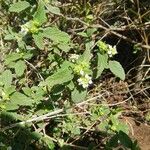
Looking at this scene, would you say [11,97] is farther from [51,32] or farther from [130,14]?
[130,14]

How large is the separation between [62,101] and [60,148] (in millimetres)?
289

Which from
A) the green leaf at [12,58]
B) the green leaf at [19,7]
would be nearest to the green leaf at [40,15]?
the green leaf at [19,7]

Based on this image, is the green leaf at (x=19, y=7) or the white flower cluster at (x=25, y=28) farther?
the green leaf at (x=19, y=7)

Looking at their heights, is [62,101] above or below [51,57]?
below

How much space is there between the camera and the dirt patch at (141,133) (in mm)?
2867

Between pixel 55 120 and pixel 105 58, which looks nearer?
pixel 105 58

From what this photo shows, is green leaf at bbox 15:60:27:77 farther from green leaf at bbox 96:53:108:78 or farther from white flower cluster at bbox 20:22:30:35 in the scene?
green leaf at bbox 96:53:108:78

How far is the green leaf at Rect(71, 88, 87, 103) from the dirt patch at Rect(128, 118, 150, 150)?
3.18 ft

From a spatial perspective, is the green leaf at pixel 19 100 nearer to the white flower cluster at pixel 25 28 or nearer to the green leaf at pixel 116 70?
the white flower cluster at pixel 25 28

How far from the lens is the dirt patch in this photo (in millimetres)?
2867

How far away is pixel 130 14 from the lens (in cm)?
301

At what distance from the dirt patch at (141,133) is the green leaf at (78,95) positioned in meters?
0.97

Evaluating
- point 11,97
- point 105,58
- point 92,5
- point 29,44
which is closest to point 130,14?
point 92,5

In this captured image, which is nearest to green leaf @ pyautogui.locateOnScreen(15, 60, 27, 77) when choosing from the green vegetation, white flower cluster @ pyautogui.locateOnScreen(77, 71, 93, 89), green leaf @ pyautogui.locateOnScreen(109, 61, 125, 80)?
the green vegetation
